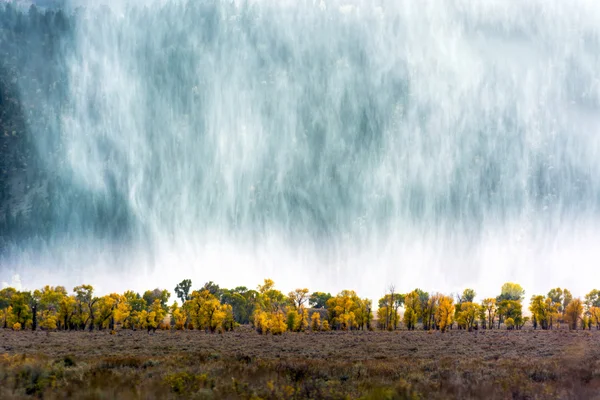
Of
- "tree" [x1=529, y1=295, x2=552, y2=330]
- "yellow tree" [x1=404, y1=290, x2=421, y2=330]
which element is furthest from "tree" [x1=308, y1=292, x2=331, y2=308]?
"tree" [x1=529, y1=295, x2=552, y2=330]

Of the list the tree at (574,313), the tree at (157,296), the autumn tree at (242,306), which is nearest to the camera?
the tree at (574,313)

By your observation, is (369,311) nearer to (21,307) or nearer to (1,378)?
(21,307)

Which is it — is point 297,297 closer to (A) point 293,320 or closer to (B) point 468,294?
(A) point 293,320

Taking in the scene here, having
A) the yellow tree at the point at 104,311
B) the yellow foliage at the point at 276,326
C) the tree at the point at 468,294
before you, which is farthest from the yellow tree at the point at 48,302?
the tree at the point at 468,294

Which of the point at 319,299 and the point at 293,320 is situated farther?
the point at 319,299

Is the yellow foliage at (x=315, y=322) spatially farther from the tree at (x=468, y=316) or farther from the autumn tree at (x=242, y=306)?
the autumn tree at (x=242, y=306)

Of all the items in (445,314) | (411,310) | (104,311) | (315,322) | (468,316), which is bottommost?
(315,322)

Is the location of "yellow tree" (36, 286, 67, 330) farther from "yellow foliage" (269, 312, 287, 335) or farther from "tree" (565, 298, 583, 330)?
"tree" (565, 298, 583, 330)

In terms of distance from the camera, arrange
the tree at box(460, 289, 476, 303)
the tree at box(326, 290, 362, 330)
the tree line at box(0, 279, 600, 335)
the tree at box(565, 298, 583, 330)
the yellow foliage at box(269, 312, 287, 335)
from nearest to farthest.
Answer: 1. the yellow foliage at box(269, 312, 287, 335)
2. the tree line at box(0, 279, 600, 335)
3. the tree at box(326, 290, 362, 330)
4. the tree at box(565, 298, 583, 330)
5. the tree at box(460, 289, 476, 303)

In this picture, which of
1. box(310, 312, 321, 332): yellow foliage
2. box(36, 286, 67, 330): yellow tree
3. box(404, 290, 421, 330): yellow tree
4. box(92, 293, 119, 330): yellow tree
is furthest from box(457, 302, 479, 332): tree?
box(36, 286, 67, 330): yellow tree

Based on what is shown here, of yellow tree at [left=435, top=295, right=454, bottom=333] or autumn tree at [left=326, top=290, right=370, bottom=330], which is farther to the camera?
autumn tree at [left=326, top=290, right=370, bottom=330]

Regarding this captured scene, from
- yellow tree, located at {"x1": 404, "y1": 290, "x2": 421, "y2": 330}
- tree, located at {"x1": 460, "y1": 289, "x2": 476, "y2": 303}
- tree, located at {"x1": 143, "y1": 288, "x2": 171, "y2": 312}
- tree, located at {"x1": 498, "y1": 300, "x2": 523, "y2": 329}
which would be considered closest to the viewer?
yellow tree, located at {"x1": 404, "y1": 290, "x2": 421, "y2": 330}

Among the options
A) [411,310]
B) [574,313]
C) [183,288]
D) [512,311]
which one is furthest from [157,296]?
[574,313]

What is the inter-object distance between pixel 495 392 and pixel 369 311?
9887 cm
